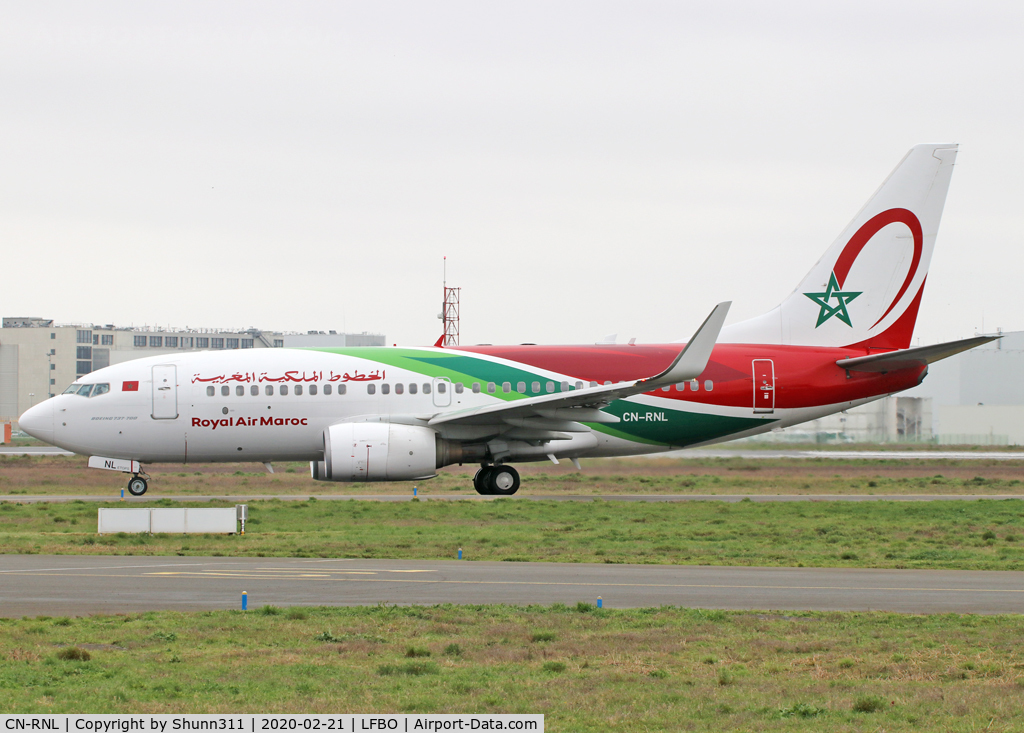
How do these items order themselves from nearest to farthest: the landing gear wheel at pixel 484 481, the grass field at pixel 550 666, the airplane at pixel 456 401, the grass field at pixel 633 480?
the grass field at pixel 550 666
the airplane at pixel 456 401
the landing gear wheel at pixel 484 481
the grass field at pixel 633 480

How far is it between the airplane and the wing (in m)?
0.08

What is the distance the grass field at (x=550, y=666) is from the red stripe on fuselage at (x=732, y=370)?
1791 cm

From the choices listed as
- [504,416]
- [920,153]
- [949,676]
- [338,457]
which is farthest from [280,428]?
[949,676]

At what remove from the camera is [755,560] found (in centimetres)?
1986

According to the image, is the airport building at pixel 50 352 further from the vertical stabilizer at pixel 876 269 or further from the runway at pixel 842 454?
the vertical stabilizer at pixel 876 269

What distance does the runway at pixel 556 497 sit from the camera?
31141mm

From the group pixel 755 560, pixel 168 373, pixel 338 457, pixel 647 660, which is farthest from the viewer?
pixel 168 373

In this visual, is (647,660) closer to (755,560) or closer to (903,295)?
(755,560)

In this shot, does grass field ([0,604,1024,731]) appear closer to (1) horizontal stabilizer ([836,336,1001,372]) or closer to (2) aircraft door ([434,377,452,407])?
(2) aircraft door ([434,377,452,407])

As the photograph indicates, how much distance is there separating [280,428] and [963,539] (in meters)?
17.8

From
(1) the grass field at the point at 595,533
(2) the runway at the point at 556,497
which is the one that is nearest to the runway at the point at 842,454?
(2) the runway at the point at 556,497

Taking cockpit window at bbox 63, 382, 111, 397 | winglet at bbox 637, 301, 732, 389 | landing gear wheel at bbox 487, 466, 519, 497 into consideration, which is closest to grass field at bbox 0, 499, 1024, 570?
landing gear wheel at bbox 487, 466, 519, 497

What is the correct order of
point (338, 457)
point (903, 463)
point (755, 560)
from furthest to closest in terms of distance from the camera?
1. point (903, 463)
2. point (338, 457)
3. point (755, 560)

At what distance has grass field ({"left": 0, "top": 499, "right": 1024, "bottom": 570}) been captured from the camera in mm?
20547
